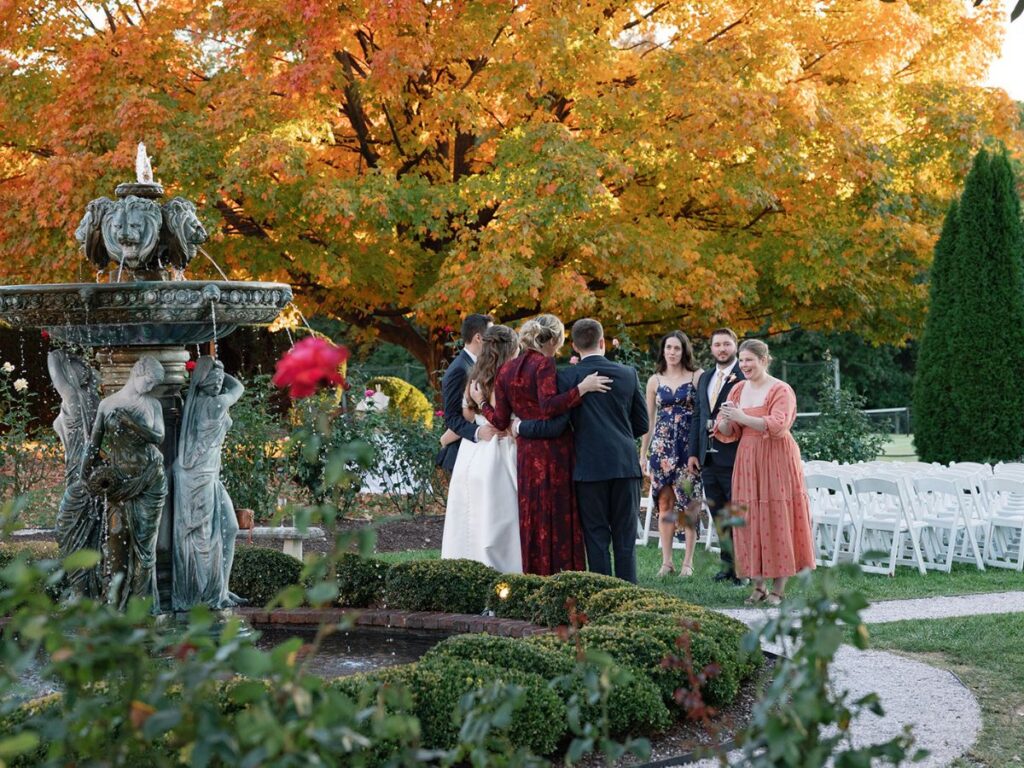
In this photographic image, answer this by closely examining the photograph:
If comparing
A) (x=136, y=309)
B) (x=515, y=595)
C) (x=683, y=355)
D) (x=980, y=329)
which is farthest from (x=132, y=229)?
(x=980, y=329)

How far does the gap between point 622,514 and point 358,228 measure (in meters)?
→ 8.22

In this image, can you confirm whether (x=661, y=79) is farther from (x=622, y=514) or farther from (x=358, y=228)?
(x=622, y=514)

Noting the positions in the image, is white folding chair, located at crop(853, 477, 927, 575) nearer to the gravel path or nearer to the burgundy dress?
the gravel path

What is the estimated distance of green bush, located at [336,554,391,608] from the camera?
25.7 ft

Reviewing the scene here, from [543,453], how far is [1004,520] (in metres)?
4.42

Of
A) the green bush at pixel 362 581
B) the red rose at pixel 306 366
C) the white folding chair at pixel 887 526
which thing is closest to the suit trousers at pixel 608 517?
the green bush at pixel 362 581

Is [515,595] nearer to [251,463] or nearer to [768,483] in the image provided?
[768,483]

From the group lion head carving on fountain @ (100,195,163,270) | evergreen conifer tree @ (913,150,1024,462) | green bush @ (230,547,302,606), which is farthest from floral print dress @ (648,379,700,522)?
evergreen conifer tree @ (913,150,1024,462)

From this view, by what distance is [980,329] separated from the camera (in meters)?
15.7

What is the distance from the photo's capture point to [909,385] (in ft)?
124

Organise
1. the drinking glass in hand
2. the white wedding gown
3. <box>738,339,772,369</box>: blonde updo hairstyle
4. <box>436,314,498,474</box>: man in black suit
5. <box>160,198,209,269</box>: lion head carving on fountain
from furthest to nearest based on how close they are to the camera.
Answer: the drinking glass in hand, <box>738,339,772,369</box>: blonde updo hairstyle, <box>436,314,498,474</box>: man in black suit, the white wedding gown, <box>160,198,209,269</box>: lion head carving on fountain

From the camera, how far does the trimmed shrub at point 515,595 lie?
7.21 m

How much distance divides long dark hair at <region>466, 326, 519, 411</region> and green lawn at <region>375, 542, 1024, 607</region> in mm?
1962

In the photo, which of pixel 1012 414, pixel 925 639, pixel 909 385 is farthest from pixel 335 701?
pixel 909 385
